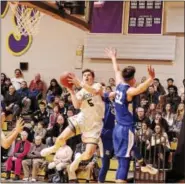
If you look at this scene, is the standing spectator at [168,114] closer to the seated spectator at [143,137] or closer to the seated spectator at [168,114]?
the seated spectator at [168,114]

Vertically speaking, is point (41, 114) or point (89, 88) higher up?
point (89, 88)

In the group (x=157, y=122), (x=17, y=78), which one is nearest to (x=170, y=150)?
(x=157, y=122)

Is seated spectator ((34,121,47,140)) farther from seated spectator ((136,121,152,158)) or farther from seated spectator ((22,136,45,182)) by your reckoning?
seated spectator ((136,121,152,158))

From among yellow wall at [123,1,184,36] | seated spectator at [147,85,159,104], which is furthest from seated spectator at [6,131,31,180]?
yellow wall at [123,1,184,36]

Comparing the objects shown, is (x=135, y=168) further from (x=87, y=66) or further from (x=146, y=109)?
(x=87, y=66)

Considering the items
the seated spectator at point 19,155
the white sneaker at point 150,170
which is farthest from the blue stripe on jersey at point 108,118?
the seated spectator at point 19,155

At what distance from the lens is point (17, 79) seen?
11500 millimetres

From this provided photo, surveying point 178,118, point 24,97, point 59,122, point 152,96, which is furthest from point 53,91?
point 178,118

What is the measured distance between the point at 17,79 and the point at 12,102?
1.46 meters

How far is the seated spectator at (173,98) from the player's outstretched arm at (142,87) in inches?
145

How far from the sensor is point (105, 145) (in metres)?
6.51

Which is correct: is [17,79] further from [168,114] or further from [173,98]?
[168,114]

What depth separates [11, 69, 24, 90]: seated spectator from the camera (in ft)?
36.7

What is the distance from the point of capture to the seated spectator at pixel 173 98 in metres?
9.45
